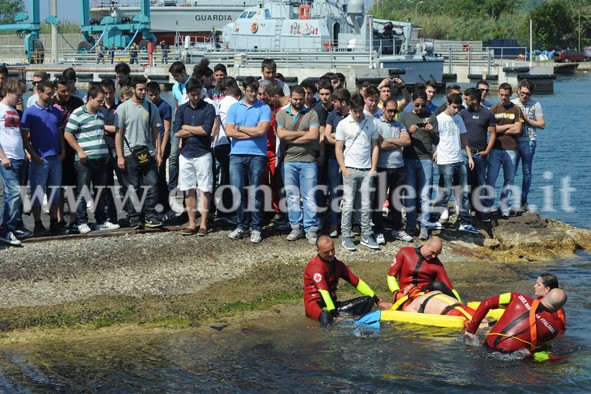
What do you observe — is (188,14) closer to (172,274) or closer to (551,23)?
(551,23)

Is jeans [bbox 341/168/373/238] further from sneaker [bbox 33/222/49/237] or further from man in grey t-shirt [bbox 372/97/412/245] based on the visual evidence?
sneaker [bbox 33/222/49/237]

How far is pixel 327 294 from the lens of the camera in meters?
11.6

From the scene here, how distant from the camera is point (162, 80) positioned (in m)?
52.7

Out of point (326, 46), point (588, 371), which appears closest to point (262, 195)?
point (588, 371)

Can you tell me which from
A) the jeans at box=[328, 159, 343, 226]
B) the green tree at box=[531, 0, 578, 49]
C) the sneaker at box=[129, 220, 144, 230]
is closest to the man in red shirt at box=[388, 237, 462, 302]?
the jeans at box=[328, 159, 343, 226]

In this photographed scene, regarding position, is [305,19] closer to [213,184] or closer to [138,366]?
[213,184]

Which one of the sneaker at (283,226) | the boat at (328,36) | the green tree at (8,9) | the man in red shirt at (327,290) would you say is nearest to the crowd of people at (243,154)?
the sneaker at (283,226)

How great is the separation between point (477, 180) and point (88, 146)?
6.53 m

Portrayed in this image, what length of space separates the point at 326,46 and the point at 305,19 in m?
2.13

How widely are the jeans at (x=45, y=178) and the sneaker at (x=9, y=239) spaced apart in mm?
631

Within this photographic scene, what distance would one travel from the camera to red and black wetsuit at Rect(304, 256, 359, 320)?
11578mm

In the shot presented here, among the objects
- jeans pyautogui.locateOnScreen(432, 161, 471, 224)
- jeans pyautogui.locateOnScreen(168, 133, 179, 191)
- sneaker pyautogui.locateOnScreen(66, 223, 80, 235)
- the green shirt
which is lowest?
sneaker pyautogui.locateOnScreen(66, 223, 80, 235)

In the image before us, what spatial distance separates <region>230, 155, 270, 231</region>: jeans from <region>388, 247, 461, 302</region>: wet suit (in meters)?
2.89

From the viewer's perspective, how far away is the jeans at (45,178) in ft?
44.1
